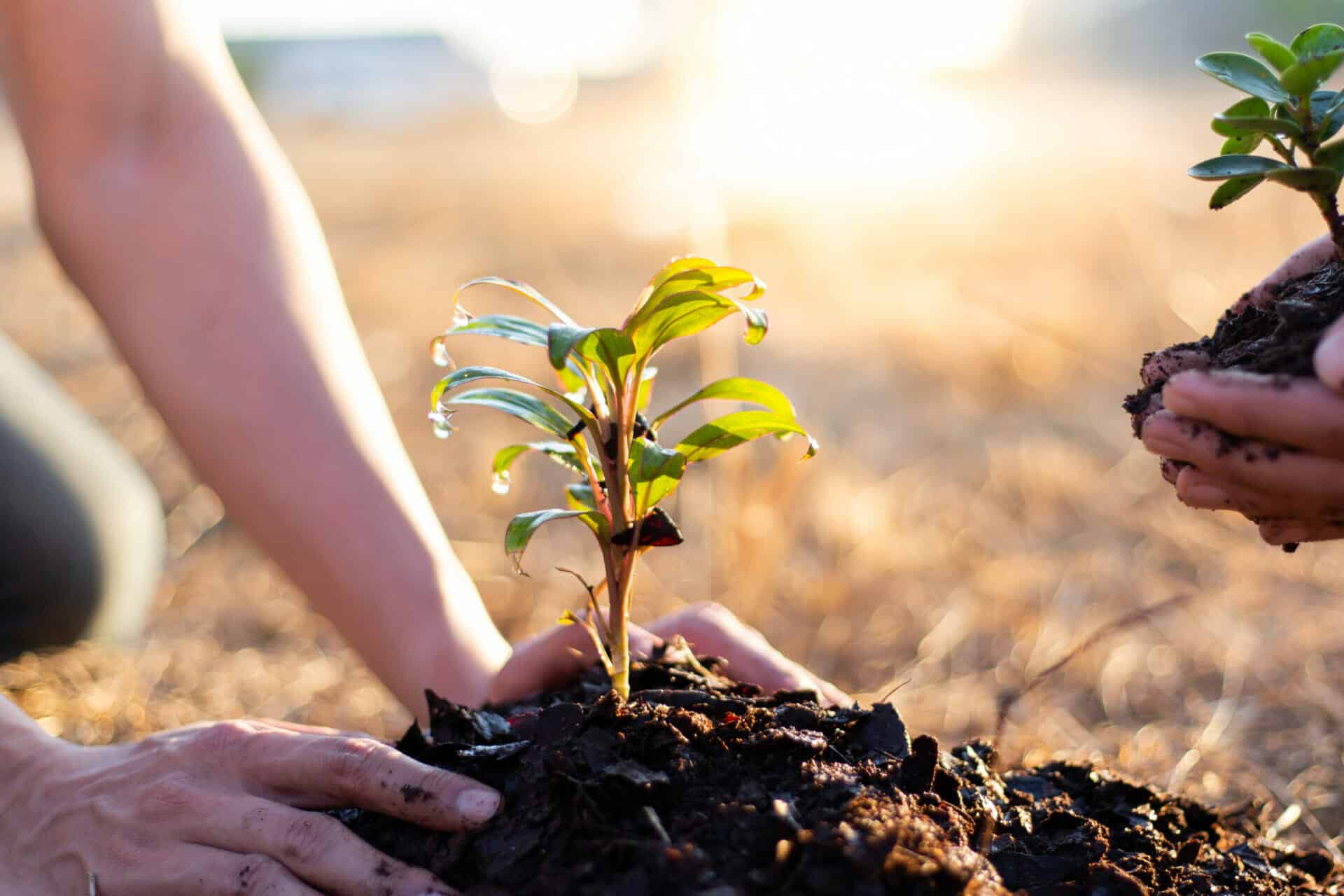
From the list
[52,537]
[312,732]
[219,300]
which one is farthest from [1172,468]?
[52,537]

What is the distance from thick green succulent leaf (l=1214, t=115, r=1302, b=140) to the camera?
1.09 metres

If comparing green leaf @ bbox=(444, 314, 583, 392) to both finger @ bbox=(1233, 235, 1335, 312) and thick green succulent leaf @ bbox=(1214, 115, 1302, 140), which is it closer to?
thick green succulent leaf @ bbox=(1214, 115, 1302, 140)

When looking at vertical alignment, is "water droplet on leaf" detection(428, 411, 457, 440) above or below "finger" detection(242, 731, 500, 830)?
above

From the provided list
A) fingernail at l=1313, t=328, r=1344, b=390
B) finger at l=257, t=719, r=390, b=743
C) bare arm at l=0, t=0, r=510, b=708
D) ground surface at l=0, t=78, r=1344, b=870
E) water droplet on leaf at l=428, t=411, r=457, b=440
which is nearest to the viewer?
fingernail at l=1313, t=328, r=1344, b=390

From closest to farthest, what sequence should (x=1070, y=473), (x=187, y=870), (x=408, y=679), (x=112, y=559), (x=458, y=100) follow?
(x=187, y=870) → (x=408, y=679) → (x=112, y=559) → (x=1070, y=473) → (x=458, y=100)

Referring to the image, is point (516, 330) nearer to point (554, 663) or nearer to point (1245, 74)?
point (554, 663)

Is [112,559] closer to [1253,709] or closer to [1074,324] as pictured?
[1253,709]

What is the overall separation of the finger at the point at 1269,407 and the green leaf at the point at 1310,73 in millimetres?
373

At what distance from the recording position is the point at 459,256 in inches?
346

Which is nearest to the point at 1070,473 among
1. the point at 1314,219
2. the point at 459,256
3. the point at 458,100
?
the point at 1314,219

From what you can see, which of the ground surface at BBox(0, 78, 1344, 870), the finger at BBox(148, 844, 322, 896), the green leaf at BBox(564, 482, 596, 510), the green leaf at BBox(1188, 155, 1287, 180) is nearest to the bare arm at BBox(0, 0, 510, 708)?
the green leaf at BBox(564, 482, 596, 510)

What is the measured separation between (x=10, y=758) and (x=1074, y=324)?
547 cm

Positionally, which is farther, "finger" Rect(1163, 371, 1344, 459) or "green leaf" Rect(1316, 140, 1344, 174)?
"green leaf" Rect(1316, 140, 1344, 174)

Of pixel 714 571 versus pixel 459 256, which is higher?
pixel 459 256
